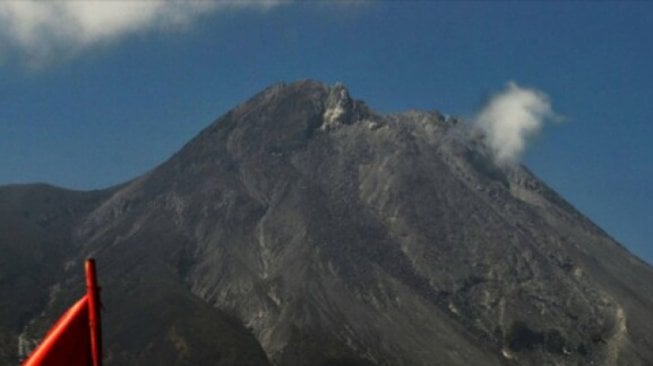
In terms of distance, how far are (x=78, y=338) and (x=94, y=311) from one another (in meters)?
0.32

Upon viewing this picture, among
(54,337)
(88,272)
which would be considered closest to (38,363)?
(54,337)

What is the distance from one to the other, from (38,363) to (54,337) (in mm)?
288

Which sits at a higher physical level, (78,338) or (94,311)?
(94,311)

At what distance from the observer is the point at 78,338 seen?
32.3 ft

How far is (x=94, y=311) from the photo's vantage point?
32.1ft

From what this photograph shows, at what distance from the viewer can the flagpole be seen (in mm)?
9492

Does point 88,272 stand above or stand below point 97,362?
above

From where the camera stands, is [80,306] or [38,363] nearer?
[38,363]

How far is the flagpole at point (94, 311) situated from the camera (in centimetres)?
949

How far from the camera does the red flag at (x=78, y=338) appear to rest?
948 centimetres

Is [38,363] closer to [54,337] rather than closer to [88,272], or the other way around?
[54,337]

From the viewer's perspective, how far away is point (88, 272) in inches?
373

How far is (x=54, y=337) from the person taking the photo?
955 cm

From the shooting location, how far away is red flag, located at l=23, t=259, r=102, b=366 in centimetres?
948
